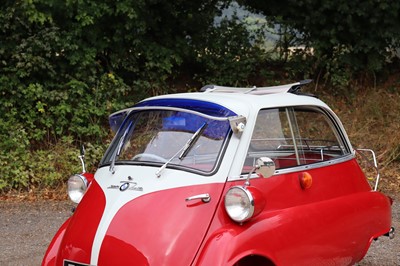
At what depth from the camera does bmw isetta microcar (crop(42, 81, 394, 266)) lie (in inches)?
158

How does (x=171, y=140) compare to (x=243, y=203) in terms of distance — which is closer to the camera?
(x=243, y=203)

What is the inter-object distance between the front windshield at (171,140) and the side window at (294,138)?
0.29m

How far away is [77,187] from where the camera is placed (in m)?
4.95

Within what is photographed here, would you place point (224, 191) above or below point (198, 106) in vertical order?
below

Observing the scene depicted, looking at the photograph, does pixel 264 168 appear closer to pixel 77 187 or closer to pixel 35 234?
pixel 77 187

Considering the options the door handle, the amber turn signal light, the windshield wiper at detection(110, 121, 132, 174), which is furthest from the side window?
the windshield wiper at detection(110, 121, 132, 174)

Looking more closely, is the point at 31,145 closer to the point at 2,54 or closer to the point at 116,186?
the point at 2,54

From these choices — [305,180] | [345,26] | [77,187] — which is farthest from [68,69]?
[305,180]

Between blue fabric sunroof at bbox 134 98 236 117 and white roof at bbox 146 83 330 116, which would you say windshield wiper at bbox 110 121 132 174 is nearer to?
blue fabric sunroof at bbox 134 98 236 117

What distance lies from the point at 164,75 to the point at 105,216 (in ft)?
25.4

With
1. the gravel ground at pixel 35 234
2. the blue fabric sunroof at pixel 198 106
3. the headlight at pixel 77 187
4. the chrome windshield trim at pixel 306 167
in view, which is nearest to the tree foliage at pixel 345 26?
the gravel ground at pixel 35 234

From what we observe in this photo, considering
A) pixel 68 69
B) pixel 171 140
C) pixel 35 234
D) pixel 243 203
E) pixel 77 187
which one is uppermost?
pixel 171 140

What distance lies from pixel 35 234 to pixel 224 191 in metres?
3.83

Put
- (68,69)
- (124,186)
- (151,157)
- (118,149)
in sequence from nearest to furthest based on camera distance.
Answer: (124,186) < (151,157) < (118,149) < (68,69)
